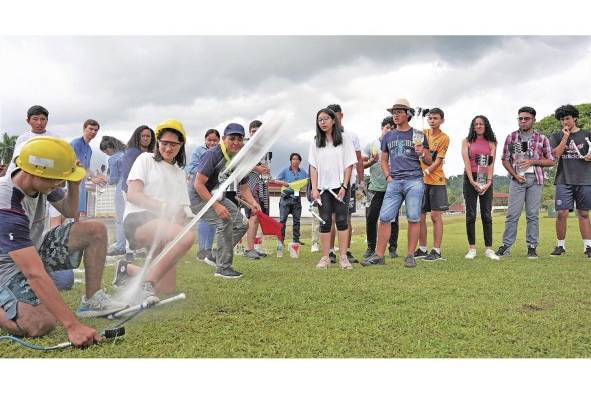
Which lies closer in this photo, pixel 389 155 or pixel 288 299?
pixel 288 299

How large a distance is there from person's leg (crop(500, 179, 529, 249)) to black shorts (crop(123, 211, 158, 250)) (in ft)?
16.6

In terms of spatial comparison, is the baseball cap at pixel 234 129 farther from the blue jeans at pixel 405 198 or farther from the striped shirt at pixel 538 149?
the striped shirt at pixel 538 149

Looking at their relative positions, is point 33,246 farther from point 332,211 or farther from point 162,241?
point 332,211

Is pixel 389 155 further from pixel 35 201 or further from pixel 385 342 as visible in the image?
pixel 35 201

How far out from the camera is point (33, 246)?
9.71ft

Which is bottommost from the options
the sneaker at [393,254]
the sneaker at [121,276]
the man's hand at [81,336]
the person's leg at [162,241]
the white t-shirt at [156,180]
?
the sneaker at [393,254]

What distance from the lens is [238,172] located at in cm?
468

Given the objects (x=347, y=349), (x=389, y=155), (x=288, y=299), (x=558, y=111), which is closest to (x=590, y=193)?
(x=558, y=111)

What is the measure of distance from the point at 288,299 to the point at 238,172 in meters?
1.31

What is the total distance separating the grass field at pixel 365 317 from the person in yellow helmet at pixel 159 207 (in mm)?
347

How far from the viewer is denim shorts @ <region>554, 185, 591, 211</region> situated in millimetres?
6883

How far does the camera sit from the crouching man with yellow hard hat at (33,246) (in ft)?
9.43

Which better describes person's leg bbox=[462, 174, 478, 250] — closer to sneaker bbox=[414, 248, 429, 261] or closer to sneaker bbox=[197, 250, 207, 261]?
sneaker bbox=[414, 248, 429, 261]

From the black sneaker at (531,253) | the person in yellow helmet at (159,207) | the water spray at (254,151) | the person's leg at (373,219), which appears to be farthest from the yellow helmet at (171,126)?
the black sneaker at (531,253)
